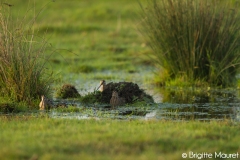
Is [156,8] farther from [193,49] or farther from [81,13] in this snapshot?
[81,13]

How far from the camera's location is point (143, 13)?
44.1ft

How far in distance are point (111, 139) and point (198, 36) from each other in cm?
662

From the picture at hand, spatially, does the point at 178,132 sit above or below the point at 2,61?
below

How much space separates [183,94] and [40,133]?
5484mm

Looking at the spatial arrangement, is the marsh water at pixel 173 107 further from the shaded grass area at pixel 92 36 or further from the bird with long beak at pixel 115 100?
the shaded grass area at pixel 92 36

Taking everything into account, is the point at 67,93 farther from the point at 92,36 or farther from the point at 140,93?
the point at 92,36

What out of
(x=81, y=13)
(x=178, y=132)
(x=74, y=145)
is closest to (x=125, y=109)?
(x=178, y=132)

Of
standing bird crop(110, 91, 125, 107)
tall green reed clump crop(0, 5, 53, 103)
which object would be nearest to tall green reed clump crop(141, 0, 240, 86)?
standing bird crop(110, 91, 125, 107)

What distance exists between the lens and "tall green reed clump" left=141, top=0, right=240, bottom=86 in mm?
12641

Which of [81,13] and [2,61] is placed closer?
[2,61]

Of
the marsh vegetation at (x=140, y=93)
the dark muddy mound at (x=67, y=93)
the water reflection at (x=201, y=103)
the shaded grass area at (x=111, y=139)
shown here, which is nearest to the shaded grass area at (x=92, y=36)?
the marsh vegetation at (x=140, y=93)

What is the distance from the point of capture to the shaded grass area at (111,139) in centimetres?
599

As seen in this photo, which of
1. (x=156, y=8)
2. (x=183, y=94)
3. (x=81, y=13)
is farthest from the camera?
(x=81, y=13)

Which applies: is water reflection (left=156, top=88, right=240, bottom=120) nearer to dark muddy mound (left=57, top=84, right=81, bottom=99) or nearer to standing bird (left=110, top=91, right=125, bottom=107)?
standing bird (left=110, top=91, right=125, bottom=107)
